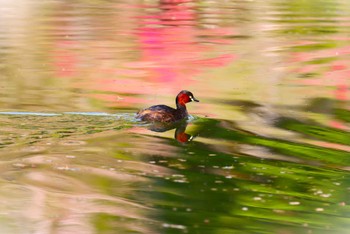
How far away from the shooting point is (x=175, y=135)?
34.7ft

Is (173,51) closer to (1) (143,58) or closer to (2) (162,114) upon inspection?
(1) (143,58)

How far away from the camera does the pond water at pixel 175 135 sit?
7305 mm

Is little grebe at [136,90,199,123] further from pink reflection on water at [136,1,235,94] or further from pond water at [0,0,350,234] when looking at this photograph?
pink reflection on water at [136,1,235,94]

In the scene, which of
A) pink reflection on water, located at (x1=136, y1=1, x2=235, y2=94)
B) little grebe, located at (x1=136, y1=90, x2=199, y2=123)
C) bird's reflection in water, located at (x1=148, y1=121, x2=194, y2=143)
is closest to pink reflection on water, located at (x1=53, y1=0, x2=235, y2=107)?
pink reflection on water, located at (x1=136, y1=1, x2=235, y2=94)

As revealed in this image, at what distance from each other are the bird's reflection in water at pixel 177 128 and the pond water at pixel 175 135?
22mm

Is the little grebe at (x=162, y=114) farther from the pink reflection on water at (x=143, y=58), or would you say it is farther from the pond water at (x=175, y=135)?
the pink reflection on water at (x=143, y=58)

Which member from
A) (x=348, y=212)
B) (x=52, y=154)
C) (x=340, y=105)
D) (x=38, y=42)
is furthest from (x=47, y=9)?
(x=348, y=212)

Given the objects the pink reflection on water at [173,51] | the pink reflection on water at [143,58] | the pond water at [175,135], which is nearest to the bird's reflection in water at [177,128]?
the pond water at [175,135]

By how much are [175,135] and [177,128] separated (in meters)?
0.44

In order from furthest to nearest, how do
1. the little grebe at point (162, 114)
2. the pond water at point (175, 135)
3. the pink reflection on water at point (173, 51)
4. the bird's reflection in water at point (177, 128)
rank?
the pink reflection on water at point (173, 51) < the little grebe at point (162, 114) < the bird's reflection in water at point (177, 128) < the pond water at point (175, 135)

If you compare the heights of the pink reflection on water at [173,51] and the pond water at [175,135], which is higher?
the pink reflection on water at [173,51]

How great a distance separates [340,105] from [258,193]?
497 cm

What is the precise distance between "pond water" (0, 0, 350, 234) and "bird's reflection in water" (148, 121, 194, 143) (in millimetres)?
22

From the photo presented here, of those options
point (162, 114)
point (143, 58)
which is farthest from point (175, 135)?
point (143, 58)
